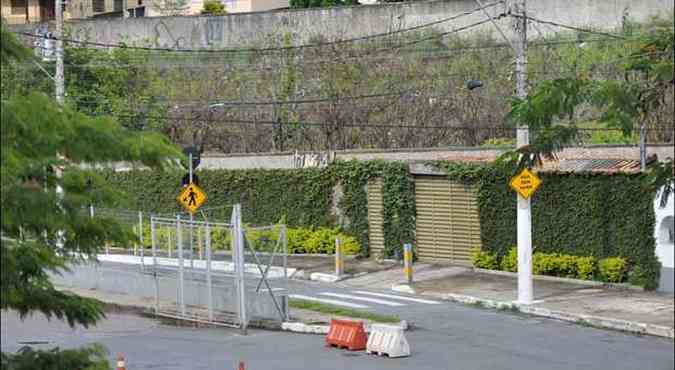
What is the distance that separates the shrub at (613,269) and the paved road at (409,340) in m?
3.41

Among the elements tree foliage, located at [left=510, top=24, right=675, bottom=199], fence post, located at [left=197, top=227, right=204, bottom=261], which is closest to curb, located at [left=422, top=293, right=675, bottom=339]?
fence post, located at [left=197, top=227, right=204, bottom=261]

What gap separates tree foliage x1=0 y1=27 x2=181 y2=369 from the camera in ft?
26.0

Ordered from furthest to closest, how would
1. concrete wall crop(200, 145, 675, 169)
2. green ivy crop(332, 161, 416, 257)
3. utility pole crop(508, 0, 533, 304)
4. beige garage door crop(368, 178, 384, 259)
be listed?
1. beige garage door crop(368, 178, 384, 259)
2. concrete wall crop(200, 145, 675, 169)
3. green ivy crop(332, 161, 416, 257)
4. utility pole crop(508, 0, 533, 304)

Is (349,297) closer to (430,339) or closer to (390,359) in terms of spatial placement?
(430,339)

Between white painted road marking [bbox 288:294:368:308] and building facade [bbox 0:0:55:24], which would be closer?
white painted road marking [bbox 288:294:368:308]

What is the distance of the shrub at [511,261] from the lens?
1232 inches

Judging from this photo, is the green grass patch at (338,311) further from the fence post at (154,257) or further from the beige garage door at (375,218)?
the beige garage door at (375,218)

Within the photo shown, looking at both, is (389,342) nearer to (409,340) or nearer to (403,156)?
(409,340)

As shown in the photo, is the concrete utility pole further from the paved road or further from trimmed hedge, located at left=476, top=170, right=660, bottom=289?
trimmed hedge, located at left=476, top=170, right=660, bottom=289

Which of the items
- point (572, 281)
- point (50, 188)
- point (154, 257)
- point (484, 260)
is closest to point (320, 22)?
point (484, 260)

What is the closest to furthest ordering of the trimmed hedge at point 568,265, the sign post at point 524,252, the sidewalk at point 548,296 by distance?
the sidewalk at point 548,296 < the sign post at point 524,252 < the trimmed hedge at point 568,265

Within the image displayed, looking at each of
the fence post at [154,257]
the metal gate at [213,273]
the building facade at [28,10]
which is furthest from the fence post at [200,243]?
the building facade at [28,10]

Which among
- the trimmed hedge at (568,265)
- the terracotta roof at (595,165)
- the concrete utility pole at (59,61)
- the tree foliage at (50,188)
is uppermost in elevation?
the concrete utility pole at (59,61)

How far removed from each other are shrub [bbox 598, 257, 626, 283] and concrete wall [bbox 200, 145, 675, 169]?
5575mm
